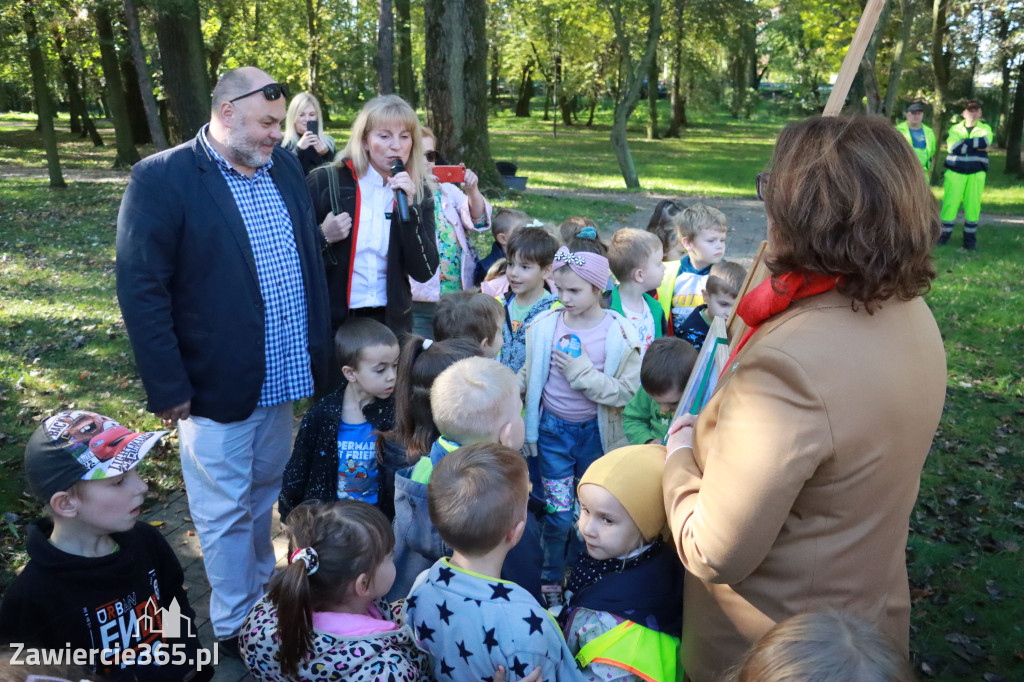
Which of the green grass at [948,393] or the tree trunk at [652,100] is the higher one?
the tree trunk at [652,100]

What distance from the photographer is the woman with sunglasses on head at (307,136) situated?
592 centimetres

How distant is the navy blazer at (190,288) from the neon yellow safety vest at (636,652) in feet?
5.85

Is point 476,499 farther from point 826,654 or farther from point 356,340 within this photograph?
point 356,340

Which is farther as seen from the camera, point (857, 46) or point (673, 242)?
point (673, 242)

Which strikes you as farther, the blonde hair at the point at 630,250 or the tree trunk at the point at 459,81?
the tree trunk at the point at 459,81

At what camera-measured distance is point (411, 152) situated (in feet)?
14.5

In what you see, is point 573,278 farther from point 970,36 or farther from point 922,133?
point 970,36

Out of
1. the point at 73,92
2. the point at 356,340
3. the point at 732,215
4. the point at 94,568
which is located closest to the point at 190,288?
the point at 356,340

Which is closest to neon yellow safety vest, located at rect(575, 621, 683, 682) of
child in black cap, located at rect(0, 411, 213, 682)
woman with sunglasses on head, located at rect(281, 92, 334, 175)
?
child in black cap, located at rect(0, 411, 213, 682)

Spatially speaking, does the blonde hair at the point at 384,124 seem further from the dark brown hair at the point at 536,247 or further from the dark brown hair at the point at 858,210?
the dark brown hair at the point at 858,210

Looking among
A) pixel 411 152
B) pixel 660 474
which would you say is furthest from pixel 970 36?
pixel 660 474

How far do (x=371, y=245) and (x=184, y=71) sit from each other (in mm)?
10430

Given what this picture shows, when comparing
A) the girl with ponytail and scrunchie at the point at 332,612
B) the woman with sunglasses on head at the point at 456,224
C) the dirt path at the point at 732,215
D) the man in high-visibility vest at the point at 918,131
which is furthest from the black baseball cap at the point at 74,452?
the man in high-visibility vest at the point at 918,131

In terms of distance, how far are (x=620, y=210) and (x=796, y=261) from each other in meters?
→ 13.6
